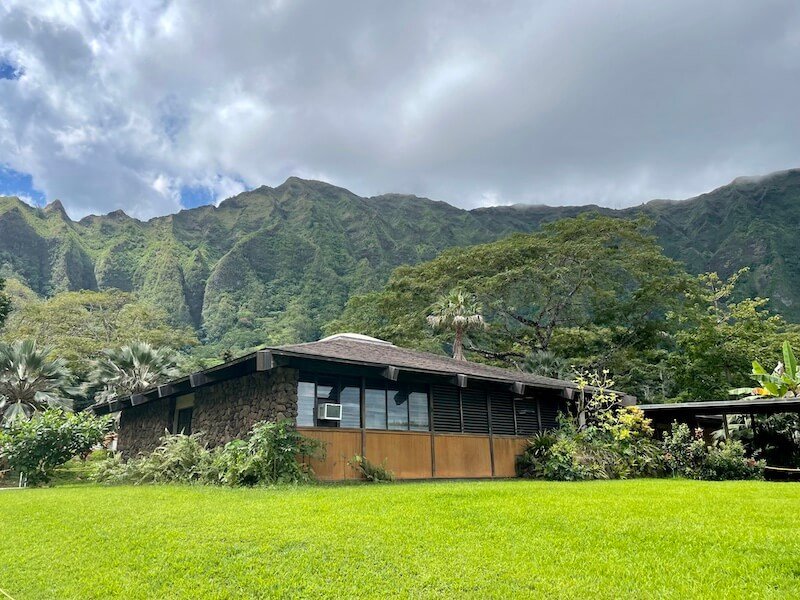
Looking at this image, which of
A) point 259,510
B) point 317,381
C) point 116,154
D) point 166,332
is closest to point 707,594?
point 259,510

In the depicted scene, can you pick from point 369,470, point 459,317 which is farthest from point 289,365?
point 459,317

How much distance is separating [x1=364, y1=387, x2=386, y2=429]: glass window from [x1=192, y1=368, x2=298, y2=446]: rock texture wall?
191 centimetres

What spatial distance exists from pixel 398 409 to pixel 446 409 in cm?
149

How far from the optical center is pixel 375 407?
13438 mm

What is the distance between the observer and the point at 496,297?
107ft

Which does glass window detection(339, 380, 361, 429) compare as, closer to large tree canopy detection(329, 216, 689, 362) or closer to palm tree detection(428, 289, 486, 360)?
palm tree detection(428, 289, 486, 360)

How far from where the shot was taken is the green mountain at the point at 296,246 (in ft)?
202

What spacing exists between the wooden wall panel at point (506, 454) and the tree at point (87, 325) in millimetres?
31914

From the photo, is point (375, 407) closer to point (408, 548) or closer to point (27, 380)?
point (408, 548)

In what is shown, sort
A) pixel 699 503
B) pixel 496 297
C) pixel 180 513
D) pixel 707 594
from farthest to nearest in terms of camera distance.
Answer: pixel 496 297
pixel 699 503
pixel 180 513
pixel 707 594

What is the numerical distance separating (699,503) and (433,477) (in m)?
6.79

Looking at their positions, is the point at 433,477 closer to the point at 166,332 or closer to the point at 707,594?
the point at 707,594

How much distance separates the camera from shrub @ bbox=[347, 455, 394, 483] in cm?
1234

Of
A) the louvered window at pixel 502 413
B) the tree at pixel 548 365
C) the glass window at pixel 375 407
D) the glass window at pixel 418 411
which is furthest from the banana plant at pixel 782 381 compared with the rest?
the tree at pixel 548 365
